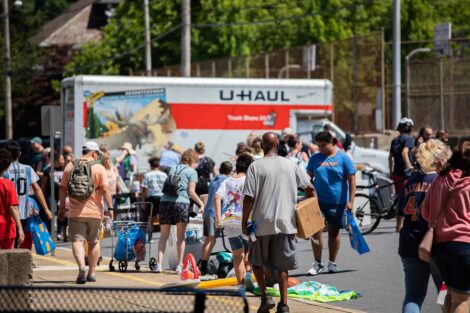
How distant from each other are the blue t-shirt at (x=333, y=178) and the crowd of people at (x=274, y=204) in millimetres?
12

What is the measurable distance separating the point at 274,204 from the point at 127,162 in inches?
625

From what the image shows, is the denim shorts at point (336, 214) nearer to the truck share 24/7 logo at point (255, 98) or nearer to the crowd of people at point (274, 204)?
the crowd of people at point (274, 204)

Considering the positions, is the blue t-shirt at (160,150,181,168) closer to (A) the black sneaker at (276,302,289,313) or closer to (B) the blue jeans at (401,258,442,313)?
(A) the black sneaker at (276,302,289,313)

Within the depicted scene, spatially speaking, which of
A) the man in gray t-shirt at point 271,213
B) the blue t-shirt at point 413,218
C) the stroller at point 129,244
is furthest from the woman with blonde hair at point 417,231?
the stroller at point 129,244

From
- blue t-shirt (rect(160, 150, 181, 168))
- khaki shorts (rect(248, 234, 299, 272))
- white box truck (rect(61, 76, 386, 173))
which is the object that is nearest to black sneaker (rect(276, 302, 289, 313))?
khaki shorts (rect(248, 234, 299, 272))

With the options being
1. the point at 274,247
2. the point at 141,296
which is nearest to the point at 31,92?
the point at 274,247

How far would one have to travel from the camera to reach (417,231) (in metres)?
9.02

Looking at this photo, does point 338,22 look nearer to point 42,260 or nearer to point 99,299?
point 42,260

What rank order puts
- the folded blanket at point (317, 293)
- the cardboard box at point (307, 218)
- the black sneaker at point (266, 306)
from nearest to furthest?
1. the black sneaker at point (266, 306)
2. the cardboard box at point (307, 218)
3. the folded blanket at point (317, 293)

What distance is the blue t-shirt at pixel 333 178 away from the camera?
14.9 m

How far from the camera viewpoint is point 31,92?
73.6 meters

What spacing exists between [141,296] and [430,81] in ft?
83.9

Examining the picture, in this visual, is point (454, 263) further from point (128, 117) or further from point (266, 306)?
point (128, 117)

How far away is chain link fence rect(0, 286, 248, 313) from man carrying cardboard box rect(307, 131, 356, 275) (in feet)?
29.5
